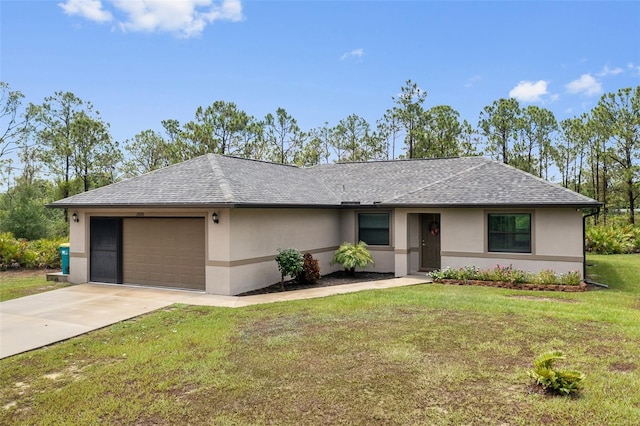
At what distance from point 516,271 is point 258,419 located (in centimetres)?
1104

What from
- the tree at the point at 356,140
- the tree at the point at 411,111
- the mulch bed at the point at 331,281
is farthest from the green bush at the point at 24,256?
the tree at the point at 356,140

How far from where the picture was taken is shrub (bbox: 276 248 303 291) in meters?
12.6

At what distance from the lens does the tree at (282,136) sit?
123 feet

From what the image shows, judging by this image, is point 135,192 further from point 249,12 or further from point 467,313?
point 467,313

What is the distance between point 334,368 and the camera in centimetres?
583

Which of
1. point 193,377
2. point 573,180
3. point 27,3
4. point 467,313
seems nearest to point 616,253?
point 467,313

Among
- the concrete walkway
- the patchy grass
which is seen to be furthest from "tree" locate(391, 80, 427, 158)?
the patchy grass

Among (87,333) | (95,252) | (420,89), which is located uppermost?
(420,89)

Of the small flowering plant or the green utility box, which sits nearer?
the small flowering plant

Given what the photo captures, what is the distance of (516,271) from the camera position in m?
13.2

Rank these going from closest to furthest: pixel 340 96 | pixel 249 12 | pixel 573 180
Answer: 1. pixel 249 12
2. pixel 340 96
3. pixel 573 180

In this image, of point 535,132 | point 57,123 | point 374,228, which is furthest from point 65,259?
point 535,132

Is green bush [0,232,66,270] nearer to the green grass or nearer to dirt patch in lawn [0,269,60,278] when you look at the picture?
dirt patch in lawn [0,269,60,278]

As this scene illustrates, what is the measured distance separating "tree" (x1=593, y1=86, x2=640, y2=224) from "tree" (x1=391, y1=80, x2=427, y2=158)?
12138mm
